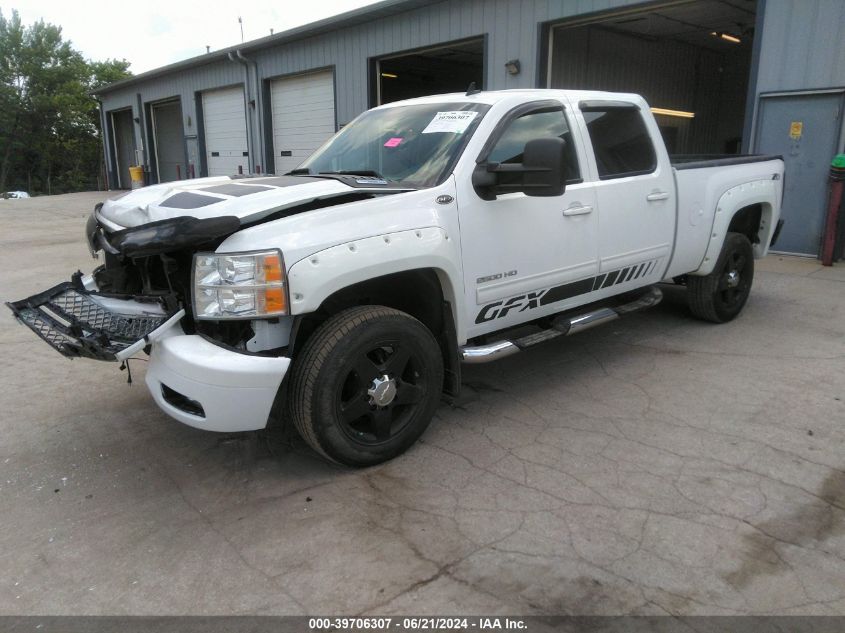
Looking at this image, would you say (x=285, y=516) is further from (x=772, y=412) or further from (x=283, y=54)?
(x=283, y=54)

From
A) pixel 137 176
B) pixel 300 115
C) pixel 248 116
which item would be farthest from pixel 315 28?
pixel 137 176

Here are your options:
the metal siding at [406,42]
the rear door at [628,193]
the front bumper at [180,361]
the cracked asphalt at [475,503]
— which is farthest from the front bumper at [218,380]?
the metal siding at [406,42]

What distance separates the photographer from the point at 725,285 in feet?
20.0

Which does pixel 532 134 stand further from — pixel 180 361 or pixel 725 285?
pixel 725 285

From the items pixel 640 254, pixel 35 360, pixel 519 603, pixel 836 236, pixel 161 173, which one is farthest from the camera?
pixel 161 173

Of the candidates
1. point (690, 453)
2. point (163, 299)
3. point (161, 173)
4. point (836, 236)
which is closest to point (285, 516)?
point (163, 299)

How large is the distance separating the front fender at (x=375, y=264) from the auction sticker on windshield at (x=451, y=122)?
796 mm

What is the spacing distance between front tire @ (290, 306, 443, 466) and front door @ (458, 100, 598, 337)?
48cm

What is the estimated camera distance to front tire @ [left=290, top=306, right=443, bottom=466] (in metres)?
3.27

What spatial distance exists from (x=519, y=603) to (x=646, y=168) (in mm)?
3534

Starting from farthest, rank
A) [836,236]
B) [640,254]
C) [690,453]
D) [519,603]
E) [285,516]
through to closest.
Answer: [836,236] < [640,254] < [690,453] < [285,516] < [519,603]

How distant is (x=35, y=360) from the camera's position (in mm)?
5508

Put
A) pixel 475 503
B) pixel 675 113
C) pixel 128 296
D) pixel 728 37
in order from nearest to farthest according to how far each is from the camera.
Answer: pixel 475 503, pixel 128 296, pixel 728 37, pixel 675 113

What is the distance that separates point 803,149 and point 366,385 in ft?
28.2
